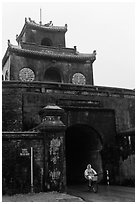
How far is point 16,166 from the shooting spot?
10.3 metres

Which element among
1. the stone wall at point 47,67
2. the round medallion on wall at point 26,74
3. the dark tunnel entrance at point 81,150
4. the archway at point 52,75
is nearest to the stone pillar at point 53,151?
the dark tunnel entrance at point 81,150

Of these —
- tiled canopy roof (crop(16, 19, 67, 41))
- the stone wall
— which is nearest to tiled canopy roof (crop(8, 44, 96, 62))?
the stone wall

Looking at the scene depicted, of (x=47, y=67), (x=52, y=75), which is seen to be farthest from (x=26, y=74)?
(x=52, y=75)

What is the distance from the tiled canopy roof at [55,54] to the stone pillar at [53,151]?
373 inches

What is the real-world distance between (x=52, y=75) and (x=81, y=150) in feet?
23.3

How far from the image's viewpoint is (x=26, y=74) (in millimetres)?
19672

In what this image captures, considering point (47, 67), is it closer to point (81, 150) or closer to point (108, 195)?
point (81, 150)

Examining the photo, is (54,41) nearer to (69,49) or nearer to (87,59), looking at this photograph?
(69,49)

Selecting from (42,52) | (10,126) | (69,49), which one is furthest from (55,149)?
(69,49)

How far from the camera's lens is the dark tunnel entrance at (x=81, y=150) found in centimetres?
1520

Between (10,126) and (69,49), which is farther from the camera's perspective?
(69,49)

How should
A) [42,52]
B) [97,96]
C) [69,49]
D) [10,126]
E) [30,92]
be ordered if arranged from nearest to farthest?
[10,126], [30,92], [97,96], [42,52], [69,49]

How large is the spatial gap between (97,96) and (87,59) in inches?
256

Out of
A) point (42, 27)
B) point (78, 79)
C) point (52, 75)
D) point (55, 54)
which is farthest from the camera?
point (42, 27)
